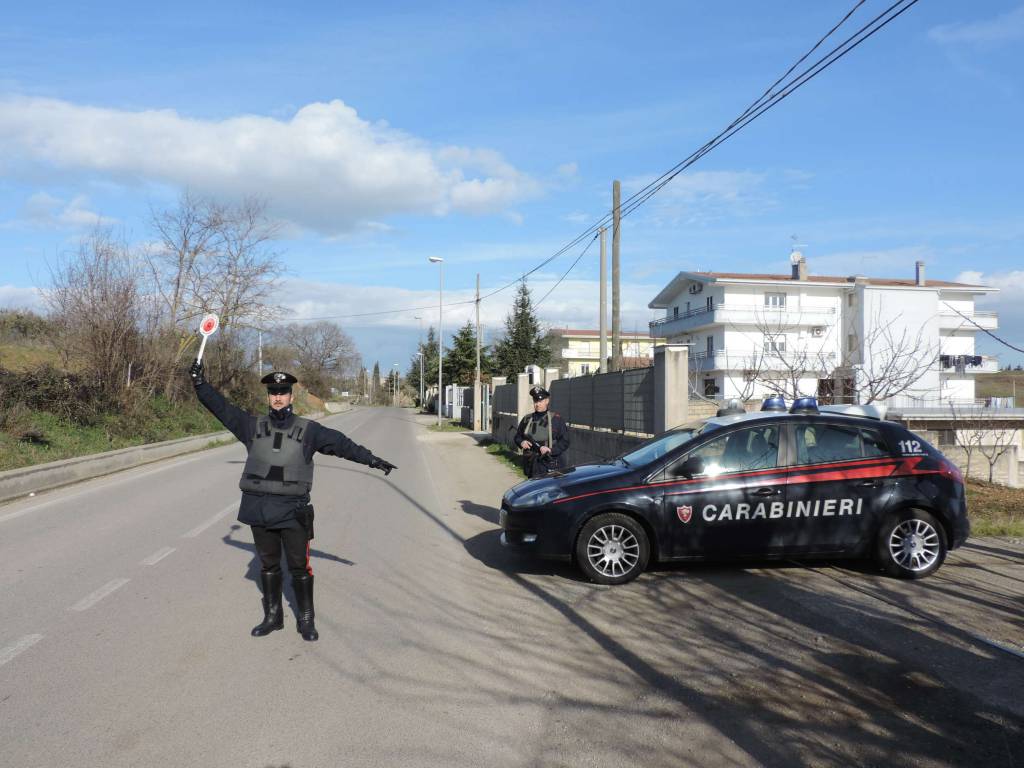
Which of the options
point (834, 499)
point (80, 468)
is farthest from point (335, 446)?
point (80, 468)

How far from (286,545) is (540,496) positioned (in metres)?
2.61

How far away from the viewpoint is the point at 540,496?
736 centimetres

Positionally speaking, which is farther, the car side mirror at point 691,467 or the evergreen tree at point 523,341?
the evergreen tree at point 523,341

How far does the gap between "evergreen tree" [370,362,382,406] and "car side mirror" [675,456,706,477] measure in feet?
453

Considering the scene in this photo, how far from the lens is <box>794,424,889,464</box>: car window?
7.21 meters

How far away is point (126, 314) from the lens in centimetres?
2344

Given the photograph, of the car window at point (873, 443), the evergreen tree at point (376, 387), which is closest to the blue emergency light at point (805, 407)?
the car window at point (873, 443)

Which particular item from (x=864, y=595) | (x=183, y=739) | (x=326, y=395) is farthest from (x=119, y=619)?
(x=326, y=395)

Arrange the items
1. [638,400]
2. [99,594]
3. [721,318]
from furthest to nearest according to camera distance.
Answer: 1. [721,318]
2. [638,400]
3. [99,594]

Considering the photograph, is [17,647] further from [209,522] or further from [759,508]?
[759,508]

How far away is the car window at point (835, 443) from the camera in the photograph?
721 centimetres

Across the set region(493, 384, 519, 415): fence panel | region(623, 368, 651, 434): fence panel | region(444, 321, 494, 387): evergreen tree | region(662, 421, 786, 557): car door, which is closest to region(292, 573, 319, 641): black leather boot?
region(662, 421, 786, 557): car door

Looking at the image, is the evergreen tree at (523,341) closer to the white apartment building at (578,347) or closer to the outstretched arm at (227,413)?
the white apartment building at (578,347)

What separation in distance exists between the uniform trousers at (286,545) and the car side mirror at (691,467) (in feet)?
10.8
